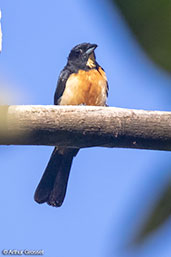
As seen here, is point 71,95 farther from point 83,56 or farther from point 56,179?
point 56,179

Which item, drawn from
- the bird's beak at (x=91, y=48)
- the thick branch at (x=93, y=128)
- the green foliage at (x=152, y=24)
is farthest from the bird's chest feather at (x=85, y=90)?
the green foliage at (x=152, y=24)

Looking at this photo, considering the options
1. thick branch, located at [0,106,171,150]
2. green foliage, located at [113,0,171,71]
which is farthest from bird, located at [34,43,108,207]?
green foliage, located at [113,0,171,71]

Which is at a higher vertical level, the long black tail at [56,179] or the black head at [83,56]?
the black head at [83,56]

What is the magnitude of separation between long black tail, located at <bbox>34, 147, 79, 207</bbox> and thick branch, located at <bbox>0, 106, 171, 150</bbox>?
10.2 feet

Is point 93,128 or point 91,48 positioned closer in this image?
point 93,128

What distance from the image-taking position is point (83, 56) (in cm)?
569

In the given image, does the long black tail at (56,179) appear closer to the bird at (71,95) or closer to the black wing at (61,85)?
the bird at (71,95)

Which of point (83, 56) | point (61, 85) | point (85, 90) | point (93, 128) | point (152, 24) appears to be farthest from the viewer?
point (83, 56)

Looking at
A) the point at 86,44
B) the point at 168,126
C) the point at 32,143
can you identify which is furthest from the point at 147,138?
the point at 86,44

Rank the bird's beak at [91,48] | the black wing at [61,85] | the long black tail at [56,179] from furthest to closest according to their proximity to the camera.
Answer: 1. the bird's beak at [91,48]
2. the black wing at [61,85]
3. the long black tail at [56,179]

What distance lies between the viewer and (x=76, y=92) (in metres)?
5.21

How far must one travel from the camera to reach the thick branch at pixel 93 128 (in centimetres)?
159

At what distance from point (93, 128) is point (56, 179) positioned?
3.48 meters

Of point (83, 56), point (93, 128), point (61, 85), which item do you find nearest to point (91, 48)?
point (83, 56)
